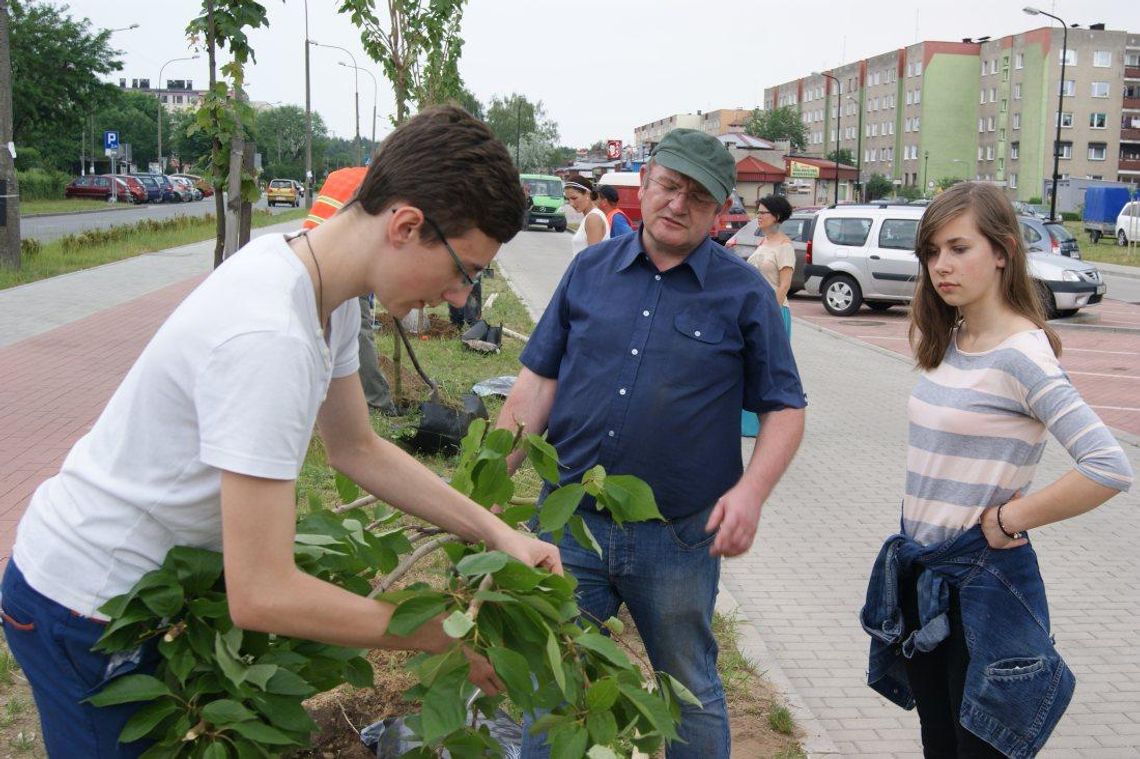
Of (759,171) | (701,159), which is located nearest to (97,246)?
(701,159)

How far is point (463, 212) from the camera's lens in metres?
1.88

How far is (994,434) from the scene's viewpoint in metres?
2.89

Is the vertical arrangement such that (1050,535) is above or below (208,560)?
below

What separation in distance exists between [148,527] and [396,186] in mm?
655

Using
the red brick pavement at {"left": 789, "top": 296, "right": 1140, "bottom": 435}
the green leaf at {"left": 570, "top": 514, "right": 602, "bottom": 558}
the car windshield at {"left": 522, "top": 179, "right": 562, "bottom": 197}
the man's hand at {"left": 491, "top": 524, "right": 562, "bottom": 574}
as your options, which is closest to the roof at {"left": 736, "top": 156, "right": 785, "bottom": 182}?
the car windshield at {"left": 522, "top": 179, "right": 562, "bottom": 197}

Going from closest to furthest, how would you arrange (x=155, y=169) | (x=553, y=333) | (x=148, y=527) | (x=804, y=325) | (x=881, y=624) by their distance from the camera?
(x=148, y=527) → (x=881, y=624) → (x=553, y=333) → (x=804, y=325) → (x=155, y=169)

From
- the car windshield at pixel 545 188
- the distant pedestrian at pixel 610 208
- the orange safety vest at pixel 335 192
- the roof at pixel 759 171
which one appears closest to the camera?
the orange safety vest at pixel 335 192

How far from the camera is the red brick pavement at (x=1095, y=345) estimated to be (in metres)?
12.3

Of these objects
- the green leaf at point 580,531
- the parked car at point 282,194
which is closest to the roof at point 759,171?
the parked car at point 282,194

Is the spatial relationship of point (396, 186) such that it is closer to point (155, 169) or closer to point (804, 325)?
point (804, 325)

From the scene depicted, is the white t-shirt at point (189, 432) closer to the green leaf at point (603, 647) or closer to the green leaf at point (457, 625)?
the green leaf at point (457, 625)

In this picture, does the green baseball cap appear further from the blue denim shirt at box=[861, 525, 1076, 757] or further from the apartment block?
the apartment block

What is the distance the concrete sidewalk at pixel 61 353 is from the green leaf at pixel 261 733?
4.27 m

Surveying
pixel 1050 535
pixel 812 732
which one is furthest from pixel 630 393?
pixel 1050 535
